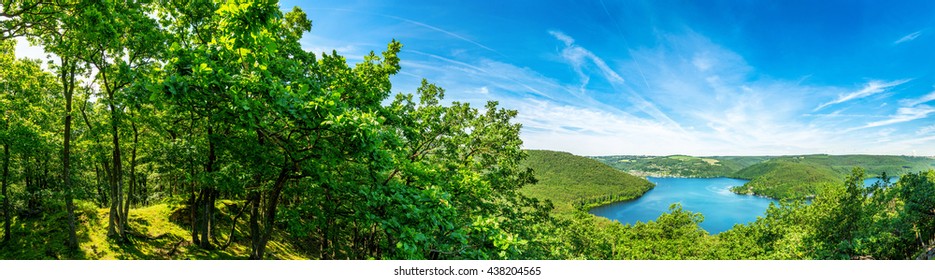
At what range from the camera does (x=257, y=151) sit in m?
5.21

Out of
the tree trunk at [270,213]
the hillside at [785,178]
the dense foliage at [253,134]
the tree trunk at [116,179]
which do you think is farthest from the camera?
the hillside at [785,178]

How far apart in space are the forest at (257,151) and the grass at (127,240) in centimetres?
7

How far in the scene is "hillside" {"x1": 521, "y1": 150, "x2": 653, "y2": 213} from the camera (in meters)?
138

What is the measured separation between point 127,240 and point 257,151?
37.1 ft

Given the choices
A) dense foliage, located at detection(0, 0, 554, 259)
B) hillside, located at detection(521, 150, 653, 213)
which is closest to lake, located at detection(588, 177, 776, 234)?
hillside, located at detection(521, 150, 653, 213)

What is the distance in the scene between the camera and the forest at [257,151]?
3.53 meters

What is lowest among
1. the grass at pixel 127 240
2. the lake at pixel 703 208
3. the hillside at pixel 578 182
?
the lake at pixel 703 208

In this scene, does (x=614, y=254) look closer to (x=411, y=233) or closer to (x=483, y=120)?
(x=483, y=120)

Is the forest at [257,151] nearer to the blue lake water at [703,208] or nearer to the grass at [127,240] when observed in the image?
the grass at [127,240]

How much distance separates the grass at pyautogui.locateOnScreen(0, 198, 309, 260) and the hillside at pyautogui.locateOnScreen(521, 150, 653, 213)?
371ft

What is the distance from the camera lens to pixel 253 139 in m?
5.36

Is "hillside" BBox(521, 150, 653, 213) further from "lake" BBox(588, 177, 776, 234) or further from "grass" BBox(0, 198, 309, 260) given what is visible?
"grass" BBox(0, 198, 309, 260)

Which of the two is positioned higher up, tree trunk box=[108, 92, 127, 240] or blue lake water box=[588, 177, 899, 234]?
tree trunk box=[108, 92, 127, 240]

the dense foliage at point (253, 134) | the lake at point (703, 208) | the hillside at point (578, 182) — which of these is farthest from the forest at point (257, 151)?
the hillside at point (578, 182)
